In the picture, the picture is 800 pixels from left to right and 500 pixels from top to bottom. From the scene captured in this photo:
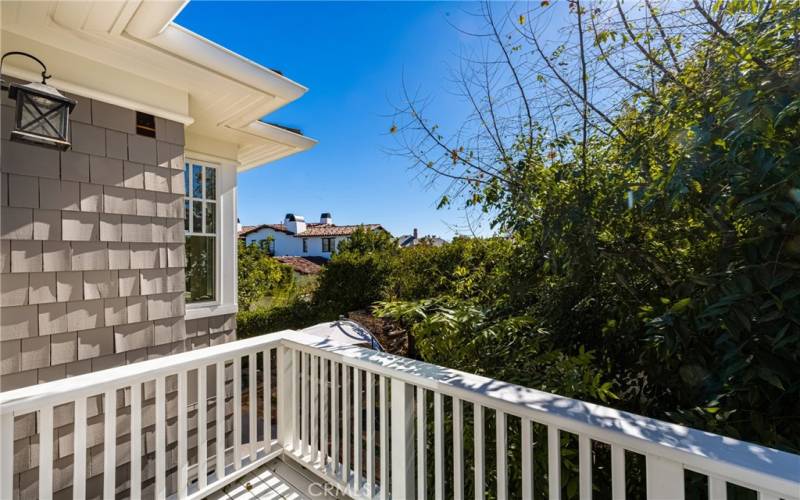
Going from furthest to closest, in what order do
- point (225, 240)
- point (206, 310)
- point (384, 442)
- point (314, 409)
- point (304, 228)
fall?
point (304, 228)
point (225, 240)
point (206, 310)
point (314, 409)
point (384, 442)

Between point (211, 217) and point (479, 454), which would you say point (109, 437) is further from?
point (211, 217)

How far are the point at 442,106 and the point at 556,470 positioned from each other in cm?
277

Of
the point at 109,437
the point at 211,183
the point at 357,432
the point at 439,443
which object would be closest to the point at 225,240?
the point at 211,183

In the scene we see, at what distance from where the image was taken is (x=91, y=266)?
248 centimetres

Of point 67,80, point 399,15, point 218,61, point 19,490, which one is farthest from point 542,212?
point 19,490

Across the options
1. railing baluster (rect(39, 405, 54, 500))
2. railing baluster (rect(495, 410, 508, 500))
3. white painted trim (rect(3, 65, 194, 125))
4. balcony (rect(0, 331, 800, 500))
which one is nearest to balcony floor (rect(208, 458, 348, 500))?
balcony (rect(0, 331, 800, 500))

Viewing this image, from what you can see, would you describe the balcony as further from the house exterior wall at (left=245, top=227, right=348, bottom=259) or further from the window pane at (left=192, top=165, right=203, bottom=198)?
the house exterior wall at (left=245, top=227, right=348, bottom=259)

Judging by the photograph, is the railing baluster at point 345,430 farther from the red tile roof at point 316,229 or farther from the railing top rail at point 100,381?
the red tile roof at point 316,229

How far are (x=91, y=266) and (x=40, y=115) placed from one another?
102 centimetres

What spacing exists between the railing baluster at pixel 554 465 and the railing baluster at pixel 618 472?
182 mm

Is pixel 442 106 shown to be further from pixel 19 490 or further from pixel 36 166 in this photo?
pixel 19 490

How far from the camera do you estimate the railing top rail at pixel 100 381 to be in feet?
5.08

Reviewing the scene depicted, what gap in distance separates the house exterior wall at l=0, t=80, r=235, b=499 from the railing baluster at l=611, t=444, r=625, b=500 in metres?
3.03

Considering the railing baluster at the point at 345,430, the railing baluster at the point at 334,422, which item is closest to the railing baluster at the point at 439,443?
the railing baluster at the point at 345,430
